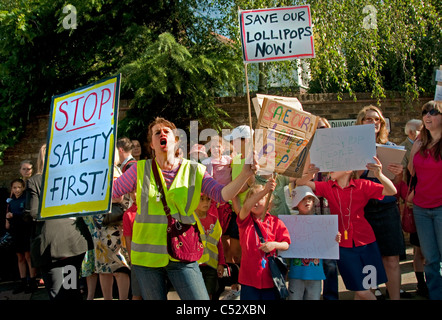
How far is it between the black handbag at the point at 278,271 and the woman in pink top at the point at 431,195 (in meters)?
1.36

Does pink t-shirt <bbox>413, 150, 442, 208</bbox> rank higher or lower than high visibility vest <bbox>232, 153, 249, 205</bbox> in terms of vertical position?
lower

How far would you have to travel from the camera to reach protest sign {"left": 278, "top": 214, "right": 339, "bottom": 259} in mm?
3791

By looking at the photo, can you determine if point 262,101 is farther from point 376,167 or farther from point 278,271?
point 278,271

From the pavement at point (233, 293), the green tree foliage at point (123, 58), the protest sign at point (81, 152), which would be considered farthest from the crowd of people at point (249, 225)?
the green tree foliage at point (123, 58)

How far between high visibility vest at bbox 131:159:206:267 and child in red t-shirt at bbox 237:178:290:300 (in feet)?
2.59

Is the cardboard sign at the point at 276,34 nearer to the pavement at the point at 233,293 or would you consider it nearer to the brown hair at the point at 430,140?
the brown hair at the point at 430,140

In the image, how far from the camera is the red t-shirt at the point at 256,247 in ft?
12.1

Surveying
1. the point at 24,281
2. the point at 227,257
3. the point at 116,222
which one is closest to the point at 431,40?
the point at 227,257

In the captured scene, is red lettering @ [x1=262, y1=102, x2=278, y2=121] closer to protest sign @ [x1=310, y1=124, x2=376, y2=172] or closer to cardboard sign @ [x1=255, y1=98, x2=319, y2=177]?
cardboard sign @ [x1=255, y1=98, x2=319, y2=177]

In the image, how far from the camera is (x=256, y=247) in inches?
148

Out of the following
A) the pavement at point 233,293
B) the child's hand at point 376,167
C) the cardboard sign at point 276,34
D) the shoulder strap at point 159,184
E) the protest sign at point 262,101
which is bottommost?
the pavement at point 233,293

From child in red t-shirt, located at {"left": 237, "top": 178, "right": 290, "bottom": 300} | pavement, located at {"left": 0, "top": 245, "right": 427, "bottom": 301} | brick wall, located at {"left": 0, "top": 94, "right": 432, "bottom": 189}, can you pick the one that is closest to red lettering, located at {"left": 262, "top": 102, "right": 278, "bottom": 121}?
child in red t-shirt, located at {"left": 237, "top": 178, "right": 290, "bottom": 300}
